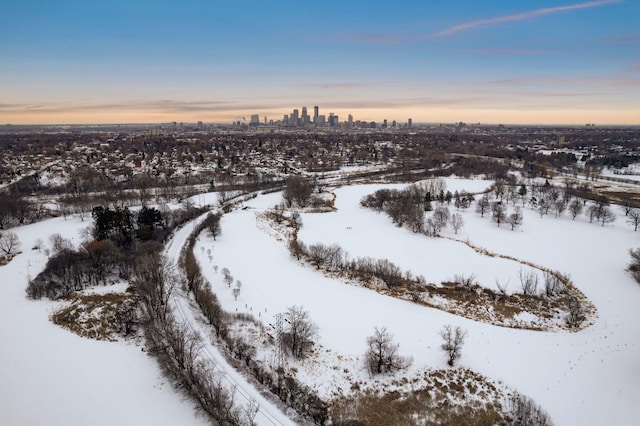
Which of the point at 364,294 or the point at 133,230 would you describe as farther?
the point at 133,230

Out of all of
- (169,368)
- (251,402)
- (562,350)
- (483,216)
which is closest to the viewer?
(251,402)

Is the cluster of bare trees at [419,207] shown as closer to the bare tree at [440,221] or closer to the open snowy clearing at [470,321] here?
the bare tree at [440,221]

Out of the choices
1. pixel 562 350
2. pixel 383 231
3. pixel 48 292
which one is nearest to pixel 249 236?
pixel 383 231

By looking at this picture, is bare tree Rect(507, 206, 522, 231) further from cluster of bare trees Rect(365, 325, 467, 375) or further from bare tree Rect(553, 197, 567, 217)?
cluster of bare trees Rect(365, 325, 467, 375)

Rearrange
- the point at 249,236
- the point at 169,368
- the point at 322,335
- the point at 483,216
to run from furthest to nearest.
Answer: the point at 483,216 → the point at 249,236 → the point at 322,335 → the point at 169,368

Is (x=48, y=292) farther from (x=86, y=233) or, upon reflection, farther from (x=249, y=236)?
(x=249, y=236)

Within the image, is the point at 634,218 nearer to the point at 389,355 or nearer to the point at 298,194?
the point at 389,355

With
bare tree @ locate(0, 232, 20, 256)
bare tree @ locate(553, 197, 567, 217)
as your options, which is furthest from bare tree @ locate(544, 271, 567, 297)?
bare tree @ locate(0, 232, 20, 256)
